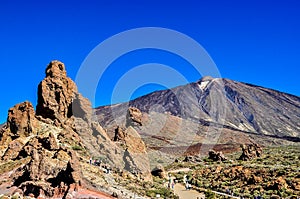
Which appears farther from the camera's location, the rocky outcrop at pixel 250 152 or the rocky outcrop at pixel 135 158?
the rocky outcrop at pixel 250 152

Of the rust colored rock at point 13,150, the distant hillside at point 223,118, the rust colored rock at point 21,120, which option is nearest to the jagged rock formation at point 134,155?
the rust colored rock at point 21,120

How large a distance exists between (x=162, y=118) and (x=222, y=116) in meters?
63.4

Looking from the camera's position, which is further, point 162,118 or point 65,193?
point 162,118

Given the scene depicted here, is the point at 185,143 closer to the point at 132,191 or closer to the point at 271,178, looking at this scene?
the point at 271,178

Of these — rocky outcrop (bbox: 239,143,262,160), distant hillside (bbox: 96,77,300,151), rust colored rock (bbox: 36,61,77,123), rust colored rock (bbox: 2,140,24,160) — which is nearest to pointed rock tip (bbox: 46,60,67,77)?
rust colored rock (bbox: 36,61,77,123)

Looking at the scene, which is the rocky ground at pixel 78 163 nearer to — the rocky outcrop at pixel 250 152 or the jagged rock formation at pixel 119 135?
the jagged rock formation at pixel 119 135

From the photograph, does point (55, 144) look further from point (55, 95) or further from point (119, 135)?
point (119, 135)

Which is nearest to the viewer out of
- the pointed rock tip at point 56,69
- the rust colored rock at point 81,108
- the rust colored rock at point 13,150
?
the rust colored rock at point 13,150

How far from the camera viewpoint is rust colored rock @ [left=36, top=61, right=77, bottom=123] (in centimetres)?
3241

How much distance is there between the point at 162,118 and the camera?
11344cm

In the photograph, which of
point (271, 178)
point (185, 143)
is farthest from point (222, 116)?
point (271, 178)

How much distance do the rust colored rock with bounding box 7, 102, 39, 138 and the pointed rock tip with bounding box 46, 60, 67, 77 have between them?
405 cm

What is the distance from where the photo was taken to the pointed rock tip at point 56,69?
33.5 m

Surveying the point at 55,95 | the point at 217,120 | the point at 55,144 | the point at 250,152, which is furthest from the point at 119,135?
the point at 217,120
